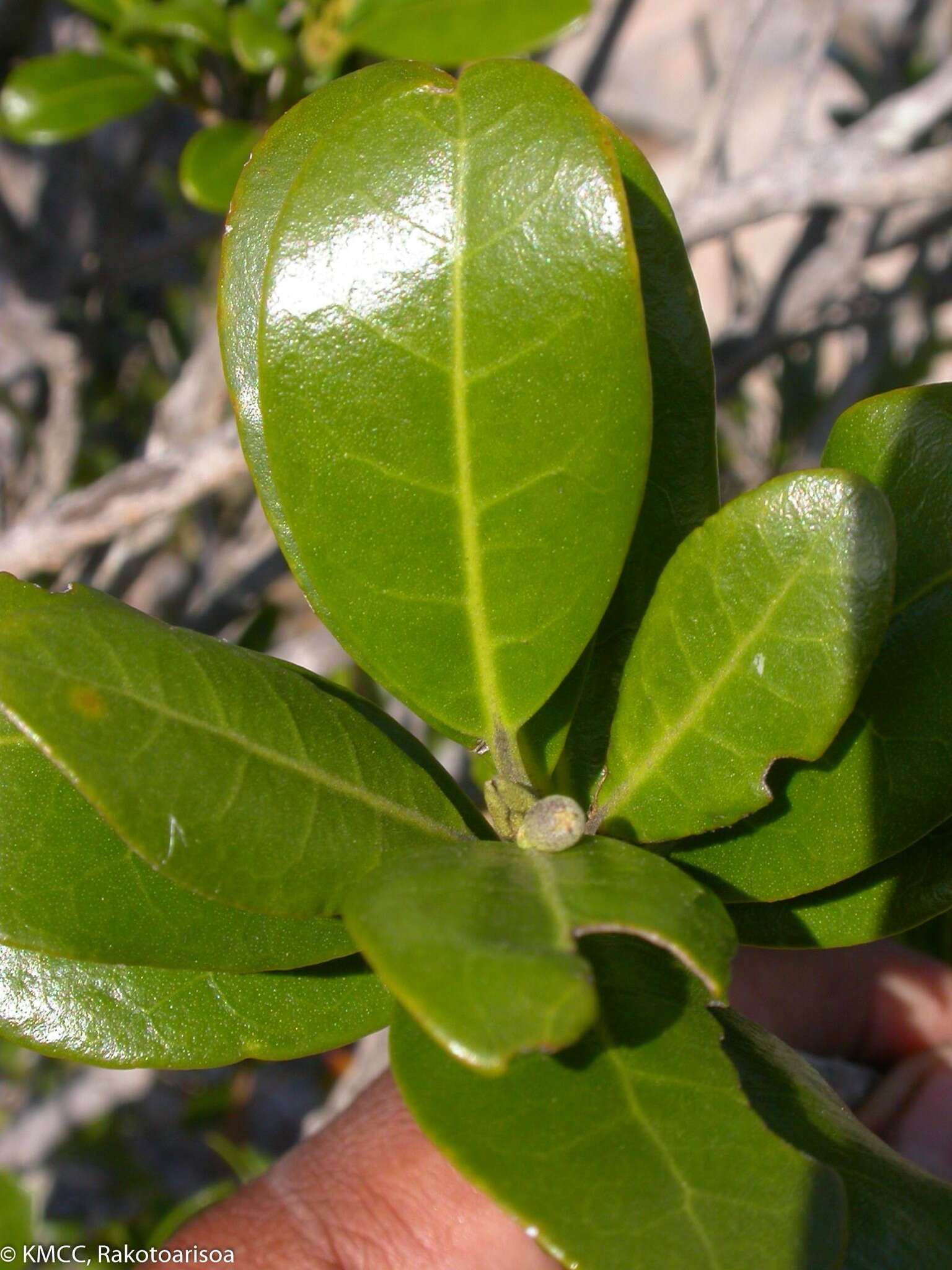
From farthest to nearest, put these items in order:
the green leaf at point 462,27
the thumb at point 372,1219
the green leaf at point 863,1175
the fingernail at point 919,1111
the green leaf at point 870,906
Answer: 1. the fingernail at point 919,1111
2. the green leaf at point 462,27
3. the thumb at point 372,1219
4. the green leaf at point 870,906
5. the green leaf at point 863,1175

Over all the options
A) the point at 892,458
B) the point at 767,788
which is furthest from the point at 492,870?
the point at 892,458

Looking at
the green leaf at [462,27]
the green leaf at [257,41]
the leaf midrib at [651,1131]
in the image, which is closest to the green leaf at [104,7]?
the green leaf at [257,41]

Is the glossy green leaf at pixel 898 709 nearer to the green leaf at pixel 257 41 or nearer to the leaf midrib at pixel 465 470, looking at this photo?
the leaf midrib at pixel 465 470

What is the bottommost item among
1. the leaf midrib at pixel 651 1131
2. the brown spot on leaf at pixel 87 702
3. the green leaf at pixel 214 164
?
the leaf midrib at pixel 651 1131

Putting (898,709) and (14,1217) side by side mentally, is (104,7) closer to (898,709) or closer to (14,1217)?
(898,709)

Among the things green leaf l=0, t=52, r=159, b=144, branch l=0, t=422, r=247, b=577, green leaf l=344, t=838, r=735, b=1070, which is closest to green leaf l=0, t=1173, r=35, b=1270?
branch l=0, t=422, r=247, b=577

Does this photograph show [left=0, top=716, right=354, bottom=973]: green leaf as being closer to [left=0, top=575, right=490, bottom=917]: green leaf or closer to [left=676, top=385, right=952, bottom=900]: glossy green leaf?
[left=0, top=575, right=490, bottom=917]: green leaf

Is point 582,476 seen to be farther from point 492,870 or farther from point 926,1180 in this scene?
point 926,1180
